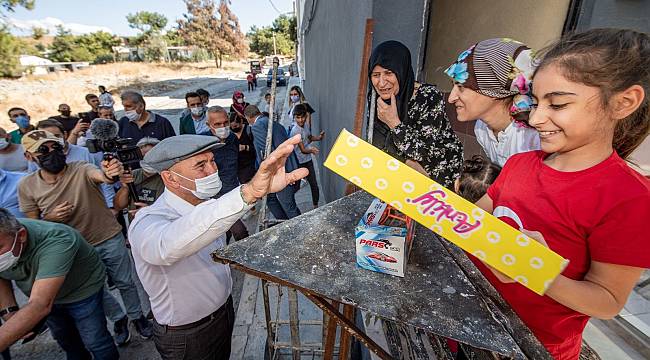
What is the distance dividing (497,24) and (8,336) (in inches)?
192

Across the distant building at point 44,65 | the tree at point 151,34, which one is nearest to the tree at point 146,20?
the tree at point 151,34

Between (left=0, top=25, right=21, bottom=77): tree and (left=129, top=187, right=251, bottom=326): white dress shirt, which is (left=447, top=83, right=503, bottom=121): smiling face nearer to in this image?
(left=129, top=187, right=251, bottom=326): white dress shirt

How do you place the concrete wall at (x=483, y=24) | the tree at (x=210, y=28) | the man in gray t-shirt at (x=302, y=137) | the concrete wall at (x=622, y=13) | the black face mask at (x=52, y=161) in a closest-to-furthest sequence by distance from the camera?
the concrete wall at (x=622, y=13) → the black face mask at (x=52, y=161) → the concrete wall at (x=483, y=24) → the man in gray t-shirt at (x=302, y=137) → the tree at (x=210, y=28)

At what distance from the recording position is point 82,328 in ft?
7.62

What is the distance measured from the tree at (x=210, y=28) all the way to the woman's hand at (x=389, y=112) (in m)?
57.3

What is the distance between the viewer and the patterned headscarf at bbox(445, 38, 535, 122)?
1267mm

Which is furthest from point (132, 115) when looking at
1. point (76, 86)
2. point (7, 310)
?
point (76, 86)

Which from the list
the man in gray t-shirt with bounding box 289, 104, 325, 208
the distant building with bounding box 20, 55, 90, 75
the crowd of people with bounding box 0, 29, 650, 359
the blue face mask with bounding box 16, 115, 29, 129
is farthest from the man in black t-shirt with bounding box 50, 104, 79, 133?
the distant building with bounding box 20, 55, 90, 75

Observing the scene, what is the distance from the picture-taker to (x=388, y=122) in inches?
74.2

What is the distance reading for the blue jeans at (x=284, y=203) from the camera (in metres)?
4.27

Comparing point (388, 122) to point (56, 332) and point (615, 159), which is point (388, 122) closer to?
point (615, 159)

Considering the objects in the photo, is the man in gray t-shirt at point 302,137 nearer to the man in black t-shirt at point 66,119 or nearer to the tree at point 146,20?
the man in black t-shirt at point 66,119

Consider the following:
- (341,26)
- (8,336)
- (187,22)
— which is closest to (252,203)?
(8,336)

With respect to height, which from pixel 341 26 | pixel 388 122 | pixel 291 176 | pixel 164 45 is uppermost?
pixel 164 45
